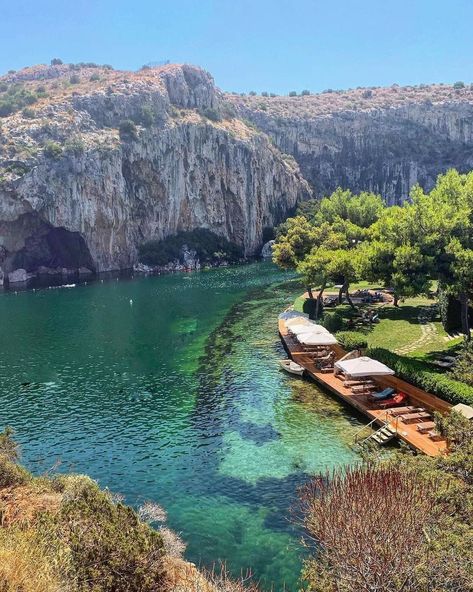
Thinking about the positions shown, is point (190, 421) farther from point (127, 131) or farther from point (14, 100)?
point (14, 100)

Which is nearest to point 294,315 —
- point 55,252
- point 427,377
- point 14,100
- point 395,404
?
point 395,404

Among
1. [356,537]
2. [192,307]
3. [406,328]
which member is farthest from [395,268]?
[192,307]

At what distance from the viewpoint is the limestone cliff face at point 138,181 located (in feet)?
322

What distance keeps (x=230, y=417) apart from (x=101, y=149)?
290 feet

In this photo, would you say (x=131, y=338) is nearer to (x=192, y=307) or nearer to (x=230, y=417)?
(x=192, y=307)

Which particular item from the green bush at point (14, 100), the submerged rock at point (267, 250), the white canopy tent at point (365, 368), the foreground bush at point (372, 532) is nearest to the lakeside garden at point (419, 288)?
the white canopy tent at point (365, 368)

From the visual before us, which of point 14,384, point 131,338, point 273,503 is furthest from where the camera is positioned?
point 131,338

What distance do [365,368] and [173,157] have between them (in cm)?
9621

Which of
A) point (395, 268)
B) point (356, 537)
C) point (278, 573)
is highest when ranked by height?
point (395, 268)

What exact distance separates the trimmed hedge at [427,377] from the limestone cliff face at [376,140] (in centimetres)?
12775

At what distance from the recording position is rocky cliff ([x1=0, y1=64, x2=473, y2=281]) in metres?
99.0

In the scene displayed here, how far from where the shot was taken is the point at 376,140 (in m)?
156

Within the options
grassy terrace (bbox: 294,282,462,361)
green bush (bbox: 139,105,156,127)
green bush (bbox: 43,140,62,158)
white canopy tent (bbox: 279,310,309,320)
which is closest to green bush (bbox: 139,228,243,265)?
green bush (bbox: 139,105,156,127)

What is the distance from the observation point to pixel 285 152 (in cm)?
15725
